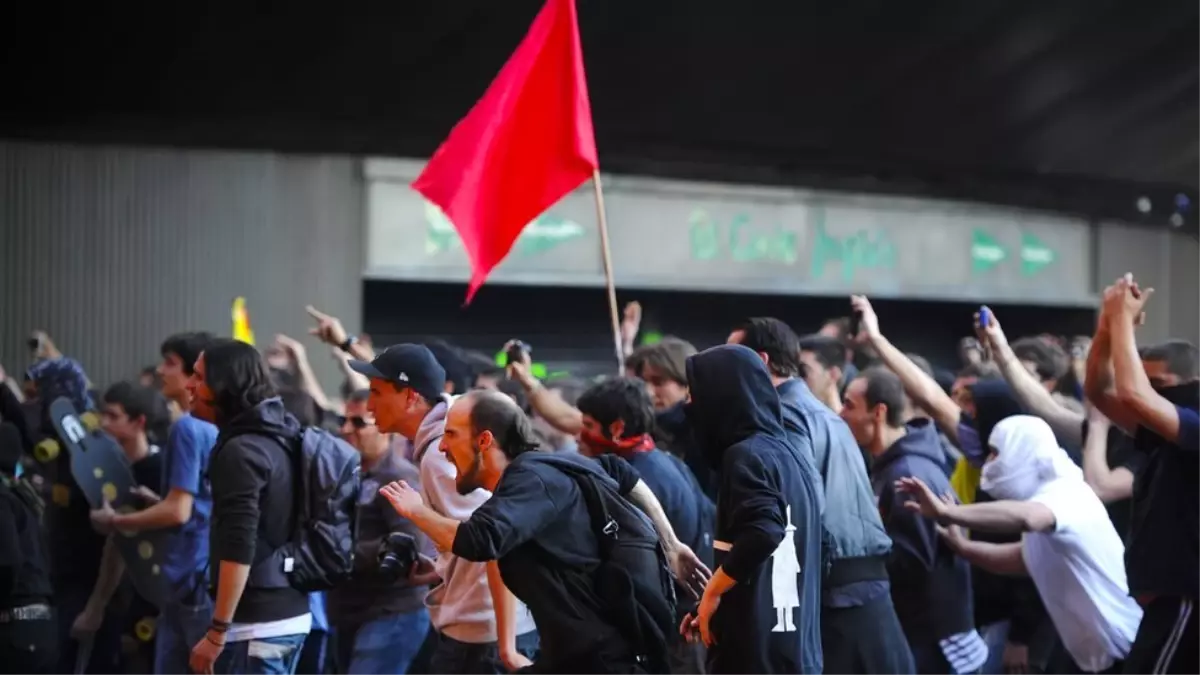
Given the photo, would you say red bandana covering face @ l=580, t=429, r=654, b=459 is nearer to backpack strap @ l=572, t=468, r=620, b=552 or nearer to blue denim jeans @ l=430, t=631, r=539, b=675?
blue denim jeans @ l=430, t=631, r=539, b=675

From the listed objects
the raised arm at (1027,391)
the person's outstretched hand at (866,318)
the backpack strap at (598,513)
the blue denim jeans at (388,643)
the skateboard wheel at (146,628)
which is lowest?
the skateboard wheel at (146,628)

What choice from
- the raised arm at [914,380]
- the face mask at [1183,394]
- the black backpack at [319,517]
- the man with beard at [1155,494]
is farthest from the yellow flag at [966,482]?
the black backpack at [319,517]

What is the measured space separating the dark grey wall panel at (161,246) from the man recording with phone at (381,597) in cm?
894

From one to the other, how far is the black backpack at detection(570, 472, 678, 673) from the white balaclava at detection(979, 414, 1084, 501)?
2410 millimetres

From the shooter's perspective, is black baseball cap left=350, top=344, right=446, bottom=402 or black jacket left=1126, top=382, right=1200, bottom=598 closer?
black jacket left=1126, top=382, right=1200, bottom=598

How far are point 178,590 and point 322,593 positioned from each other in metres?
0.67

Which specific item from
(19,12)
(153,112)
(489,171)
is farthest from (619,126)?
(489,171)

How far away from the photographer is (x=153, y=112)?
15539 millimetres

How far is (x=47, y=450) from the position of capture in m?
7.85

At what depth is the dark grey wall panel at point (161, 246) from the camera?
1500cm

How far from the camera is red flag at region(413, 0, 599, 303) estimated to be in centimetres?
836

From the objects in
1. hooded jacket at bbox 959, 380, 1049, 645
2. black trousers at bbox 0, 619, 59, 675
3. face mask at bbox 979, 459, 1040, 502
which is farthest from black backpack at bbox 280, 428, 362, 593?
hooded jacket at bbox 959, 380, 1049, 645

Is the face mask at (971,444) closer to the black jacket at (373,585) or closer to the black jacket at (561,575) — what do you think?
the black jacket at (373,585)

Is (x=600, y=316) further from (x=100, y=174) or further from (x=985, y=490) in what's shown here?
(x=985, y=490)
